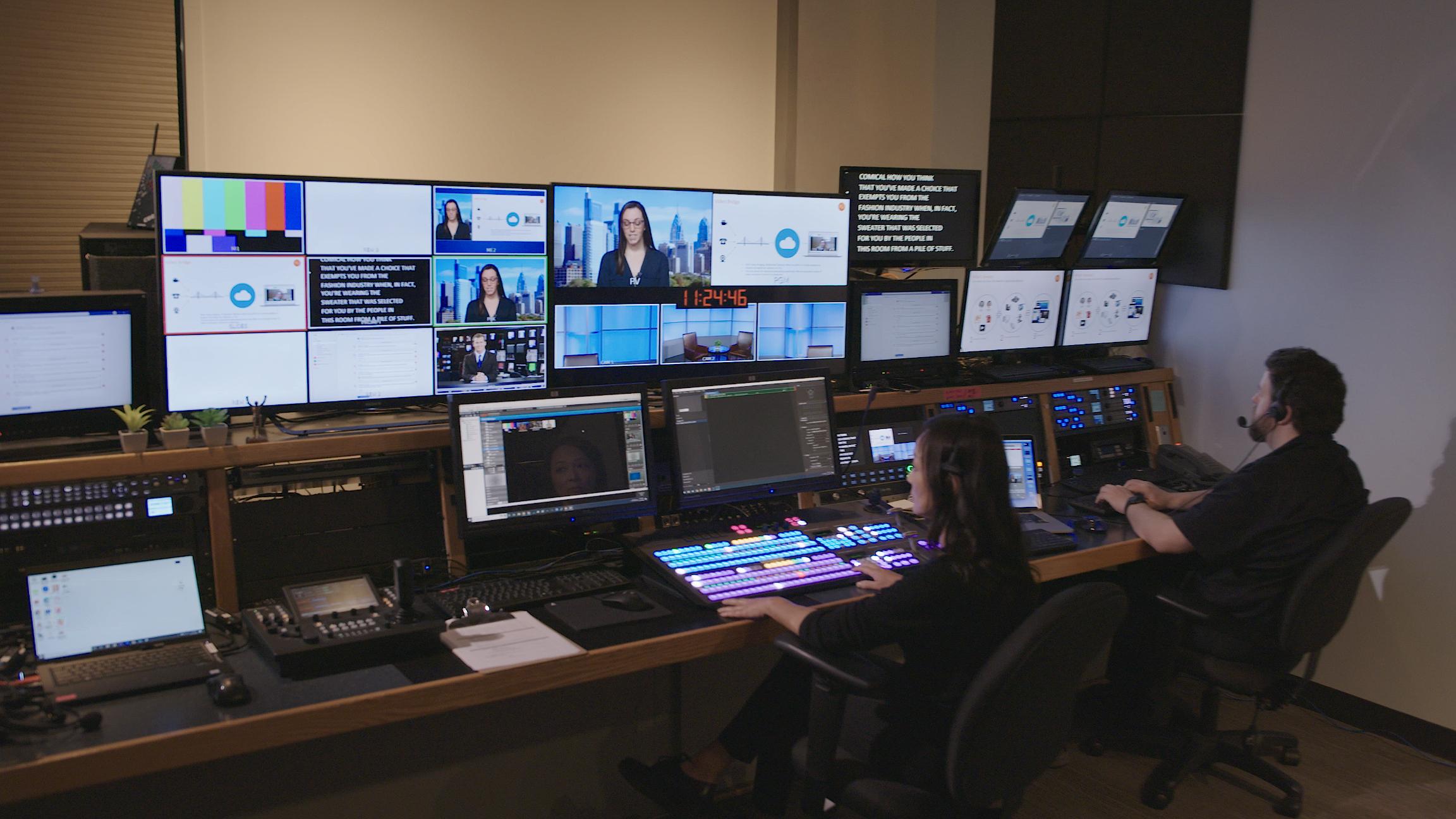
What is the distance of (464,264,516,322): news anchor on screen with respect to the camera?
2555mm

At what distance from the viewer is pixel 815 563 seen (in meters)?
2.51

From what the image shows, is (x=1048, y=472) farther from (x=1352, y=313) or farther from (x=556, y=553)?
(x=556, y=553)

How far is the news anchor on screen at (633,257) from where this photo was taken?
275cm

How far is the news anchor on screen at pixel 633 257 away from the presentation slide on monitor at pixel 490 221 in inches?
7.5

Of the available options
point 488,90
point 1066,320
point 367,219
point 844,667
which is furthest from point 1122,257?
point 367,219

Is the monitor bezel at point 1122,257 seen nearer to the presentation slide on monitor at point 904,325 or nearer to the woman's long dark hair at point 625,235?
the presentation slide on monitor at point 904,325

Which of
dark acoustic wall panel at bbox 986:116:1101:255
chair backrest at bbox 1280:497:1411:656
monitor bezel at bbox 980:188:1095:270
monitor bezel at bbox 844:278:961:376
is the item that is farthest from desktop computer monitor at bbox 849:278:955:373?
chair backrest at bbox 1280:497:1411:656

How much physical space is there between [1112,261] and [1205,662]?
1606 millimetres

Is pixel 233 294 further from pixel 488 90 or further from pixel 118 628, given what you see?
pixel 488 90

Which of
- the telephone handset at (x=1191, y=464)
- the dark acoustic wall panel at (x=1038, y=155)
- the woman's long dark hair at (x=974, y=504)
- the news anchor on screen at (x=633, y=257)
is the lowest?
the telephone handset at (x=1191, y=464)

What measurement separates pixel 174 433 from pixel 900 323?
6.79 ft

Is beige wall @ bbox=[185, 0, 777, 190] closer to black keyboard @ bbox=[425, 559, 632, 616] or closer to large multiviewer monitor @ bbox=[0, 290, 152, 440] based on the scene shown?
large multiviewer monitor @ bbox=[0, 290, 152, 440]

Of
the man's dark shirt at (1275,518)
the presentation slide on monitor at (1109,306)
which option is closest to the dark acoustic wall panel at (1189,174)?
the presentation slide on monitor at (1109,306)

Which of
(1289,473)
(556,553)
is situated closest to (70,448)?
(556,553)
